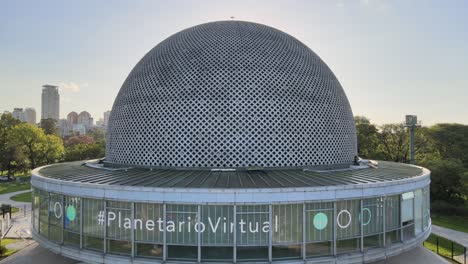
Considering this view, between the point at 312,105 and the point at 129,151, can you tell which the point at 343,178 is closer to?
the point at 312,105

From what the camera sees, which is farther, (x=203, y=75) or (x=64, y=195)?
(x=203, y=75)

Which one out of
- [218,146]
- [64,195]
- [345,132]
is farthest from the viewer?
[345,132]

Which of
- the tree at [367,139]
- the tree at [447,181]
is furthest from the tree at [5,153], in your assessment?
the tree at [447,181]

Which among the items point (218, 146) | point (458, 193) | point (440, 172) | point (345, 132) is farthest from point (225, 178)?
point (458, 193)

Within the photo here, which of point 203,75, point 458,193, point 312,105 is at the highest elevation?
point 203,75

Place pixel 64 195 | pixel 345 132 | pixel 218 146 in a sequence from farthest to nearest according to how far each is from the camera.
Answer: pixel 345 132, pixel 218 146, pixel 64 195

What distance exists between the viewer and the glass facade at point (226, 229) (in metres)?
15.8

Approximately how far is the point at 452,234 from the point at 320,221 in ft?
76.2

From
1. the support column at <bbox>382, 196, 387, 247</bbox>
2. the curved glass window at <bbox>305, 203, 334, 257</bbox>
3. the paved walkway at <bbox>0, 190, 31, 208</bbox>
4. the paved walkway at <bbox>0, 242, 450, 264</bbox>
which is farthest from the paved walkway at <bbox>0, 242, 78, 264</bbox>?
the paved walkway at <bbox>0, 190, 31, 208</bbox>

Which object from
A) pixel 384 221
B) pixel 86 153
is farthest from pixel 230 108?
pixel 86 153

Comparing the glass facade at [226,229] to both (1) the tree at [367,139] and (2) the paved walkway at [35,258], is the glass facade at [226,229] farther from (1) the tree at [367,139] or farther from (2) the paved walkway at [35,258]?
(1) the tree at [367,139]

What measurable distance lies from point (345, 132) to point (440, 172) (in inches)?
888

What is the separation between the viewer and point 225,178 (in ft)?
62.2

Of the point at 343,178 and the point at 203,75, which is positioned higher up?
the point at 203,75
